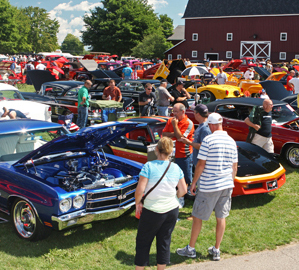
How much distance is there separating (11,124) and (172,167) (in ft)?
12.0

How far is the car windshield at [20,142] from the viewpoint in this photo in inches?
238

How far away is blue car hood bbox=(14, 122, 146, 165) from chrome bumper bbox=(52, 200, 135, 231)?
97cm

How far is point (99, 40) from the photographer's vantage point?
207ft

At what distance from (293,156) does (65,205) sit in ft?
19.6

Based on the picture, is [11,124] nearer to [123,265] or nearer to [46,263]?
[46,263]

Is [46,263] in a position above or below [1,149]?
below

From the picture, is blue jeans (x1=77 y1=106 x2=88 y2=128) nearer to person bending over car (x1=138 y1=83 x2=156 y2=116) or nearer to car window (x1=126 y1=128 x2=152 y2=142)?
person bending over car (x1=138 y1=83 x2=156 y2=116)

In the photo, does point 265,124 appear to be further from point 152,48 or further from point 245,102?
point 152,48

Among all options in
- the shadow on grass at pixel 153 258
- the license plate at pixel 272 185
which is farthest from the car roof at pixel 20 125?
the license plate at pixel 272 185

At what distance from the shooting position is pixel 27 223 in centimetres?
523

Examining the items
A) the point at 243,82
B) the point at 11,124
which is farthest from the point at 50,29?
the point at 11,124

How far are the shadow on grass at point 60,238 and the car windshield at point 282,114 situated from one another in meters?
4.97

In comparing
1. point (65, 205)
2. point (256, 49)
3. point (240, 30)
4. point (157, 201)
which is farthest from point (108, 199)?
point (240, 30)

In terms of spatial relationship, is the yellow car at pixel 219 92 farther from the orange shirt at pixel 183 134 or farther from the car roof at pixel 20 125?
the car roof at pixel 20 125
